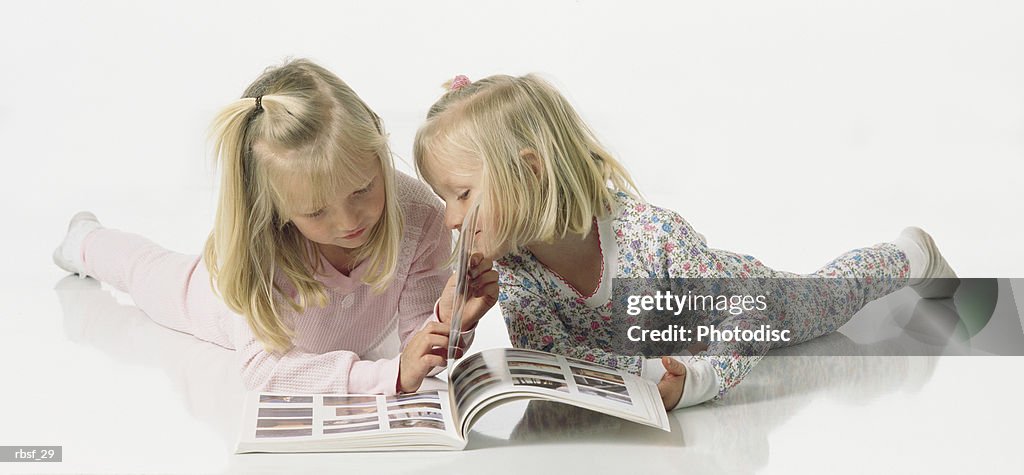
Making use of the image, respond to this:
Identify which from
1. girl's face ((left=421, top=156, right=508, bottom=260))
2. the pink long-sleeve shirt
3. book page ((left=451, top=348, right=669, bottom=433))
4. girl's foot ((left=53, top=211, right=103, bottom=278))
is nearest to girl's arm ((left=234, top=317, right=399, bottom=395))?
the pink long-sleeve shirt

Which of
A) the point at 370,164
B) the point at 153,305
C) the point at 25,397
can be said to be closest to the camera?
the point at 370,164

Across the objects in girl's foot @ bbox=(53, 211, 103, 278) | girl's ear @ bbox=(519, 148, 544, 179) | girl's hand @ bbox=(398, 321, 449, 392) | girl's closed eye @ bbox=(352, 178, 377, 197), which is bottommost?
girl's hand @ bbox=(398, 321, 449, 392)

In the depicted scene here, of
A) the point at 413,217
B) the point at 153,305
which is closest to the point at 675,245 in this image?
the point at 413,217

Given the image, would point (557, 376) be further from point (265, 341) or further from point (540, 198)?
point (265, 341)

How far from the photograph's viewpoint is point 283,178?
1.68m

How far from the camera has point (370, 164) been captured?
5.57 ft

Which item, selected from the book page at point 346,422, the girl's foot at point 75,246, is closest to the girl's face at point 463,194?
the book page at point 346,422

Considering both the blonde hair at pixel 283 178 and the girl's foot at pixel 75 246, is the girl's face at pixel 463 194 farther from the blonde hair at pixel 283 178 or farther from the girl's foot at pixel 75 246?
the girl's foot at pixel 75 246

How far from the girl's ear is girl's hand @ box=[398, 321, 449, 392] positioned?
26 centimetres

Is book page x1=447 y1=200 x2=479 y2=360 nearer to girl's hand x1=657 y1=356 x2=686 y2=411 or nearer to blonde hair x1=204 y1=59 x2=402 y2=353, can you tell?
blonde hair x1=204 y1=59 x2=402 y2=353

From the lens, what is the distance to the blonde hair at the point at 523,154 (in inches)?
68.4

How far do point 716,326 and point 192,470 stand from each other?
74 cm
